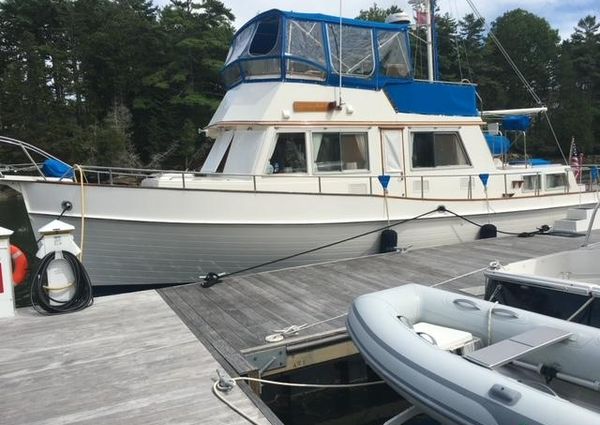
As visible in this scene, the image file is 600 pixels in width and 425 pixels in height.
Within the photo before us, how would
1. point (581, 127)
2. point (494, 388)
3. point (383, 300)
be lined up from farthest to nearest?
point (581, 127) → point (383, 300) → point (494, 388)

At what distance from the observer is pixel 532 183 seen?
975cm

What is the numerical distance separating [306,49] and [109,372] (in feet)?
19.0

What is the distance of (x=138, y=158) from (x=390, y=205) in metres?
30.6

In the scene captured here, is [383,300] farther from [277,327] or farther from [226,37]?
A: [226,37]

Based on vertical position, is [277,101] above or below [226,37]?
below

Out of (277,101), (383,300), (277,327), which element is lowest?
(277,327)

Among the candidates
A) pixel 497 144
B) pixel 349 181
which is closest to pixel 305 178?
pixel 349 181

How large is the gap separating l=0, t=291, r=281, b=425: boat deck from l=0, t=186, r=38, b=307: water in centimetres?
598

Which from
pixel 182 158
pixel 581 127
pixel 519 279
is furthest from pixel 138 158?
pixel 581 127

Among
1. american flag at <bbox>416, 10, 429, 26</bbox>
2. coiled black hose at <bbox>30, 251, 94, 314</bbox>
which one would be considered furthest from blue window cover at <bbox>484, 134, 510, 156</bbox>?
coiled black hose at <bbox>30, 251, 94, 314</bbox>

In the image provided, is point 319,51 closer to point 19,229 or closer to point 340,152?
point 340,152

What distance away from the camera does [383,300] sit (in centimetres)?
396

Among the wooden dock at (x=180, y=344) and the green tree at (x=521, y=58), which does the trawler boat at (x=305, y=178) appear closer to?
the wooden dock at (x=180, y=344)

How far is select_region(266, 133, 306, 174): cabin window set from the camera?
7766mm
